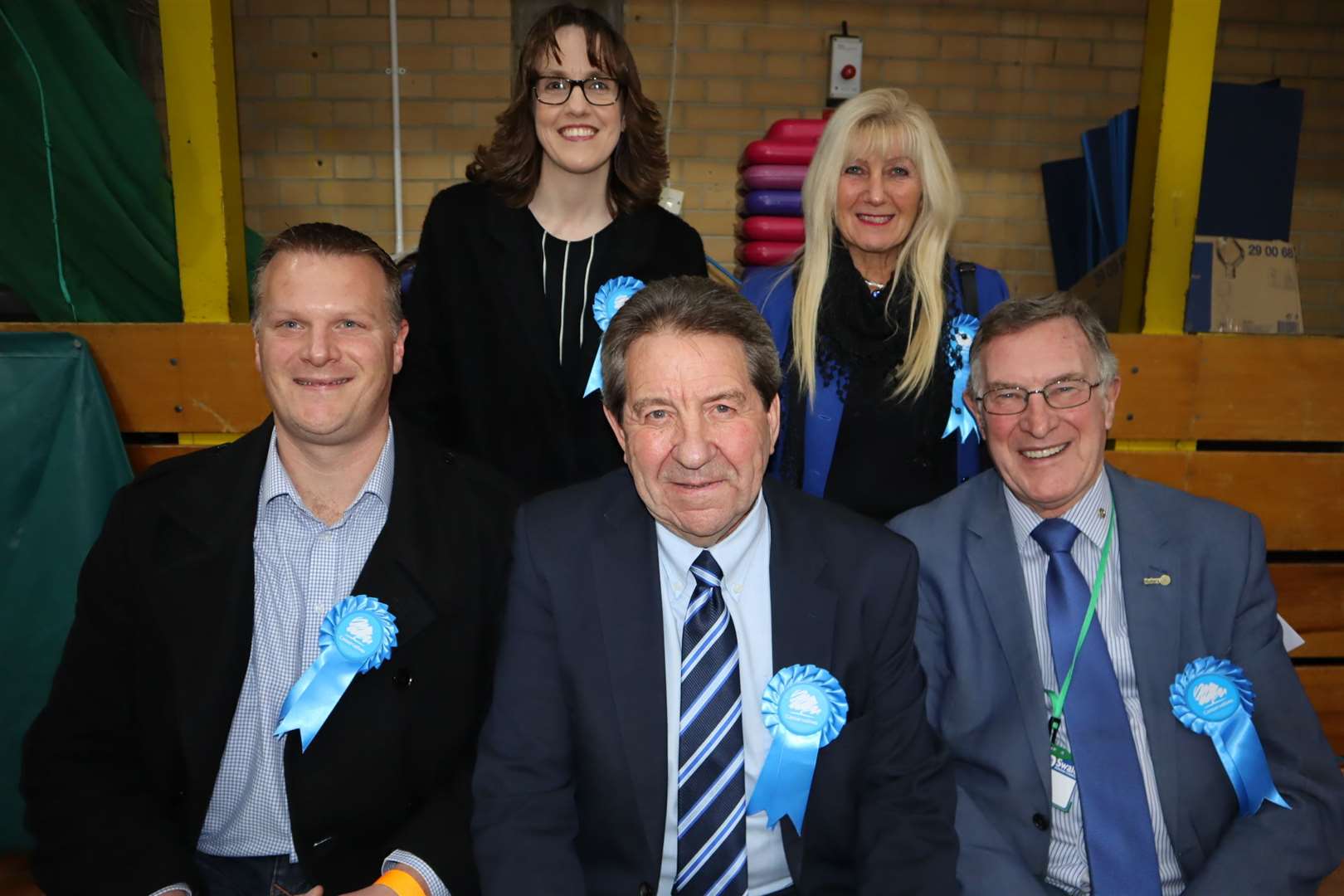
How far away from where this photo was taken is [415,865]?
62.6 inches

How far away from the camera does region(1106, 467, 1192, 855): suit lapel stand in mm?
1668

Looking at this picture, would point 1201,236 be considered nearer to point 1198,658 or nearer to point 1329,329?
point 1198,658

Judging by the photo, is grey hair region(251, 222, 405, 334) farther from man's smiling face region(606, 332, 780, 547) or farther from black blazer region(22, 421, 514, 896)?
man's smiling face region(606, 332, 780, 547)

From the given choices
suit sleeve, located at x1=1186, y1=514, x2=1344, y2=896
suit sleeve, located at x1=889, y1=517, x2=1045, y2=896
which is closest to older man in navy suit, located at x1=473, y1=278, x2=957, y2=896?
suit sleeve, located at x1=889, y1=517, x2=1045, y2=896

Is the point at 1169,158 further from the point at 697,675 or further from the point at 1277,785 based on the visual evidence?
the point at 697,675

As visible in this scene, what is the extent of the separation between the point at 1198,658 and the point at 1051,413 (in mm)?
491

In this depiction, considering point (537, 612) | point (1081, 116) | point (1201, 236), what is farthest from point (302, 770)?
point (1081, 116)

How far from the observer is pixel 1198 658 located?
5.53 ft

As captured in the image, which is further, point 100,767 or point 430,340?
point 430,340

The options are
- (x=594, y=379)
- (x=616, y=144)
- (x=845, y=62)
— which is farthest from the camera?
(x=845, y=62)

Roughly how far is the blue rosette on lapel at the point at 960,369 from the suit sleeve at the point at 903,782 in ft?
2.18

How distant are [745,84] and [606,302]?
11.4 ft

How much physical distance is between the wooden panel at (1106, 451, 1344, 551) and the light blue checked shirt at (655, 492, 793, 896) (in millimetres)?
1717

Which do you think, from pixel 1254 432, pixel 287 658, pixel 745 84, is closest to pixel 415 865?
pixel 287 658
